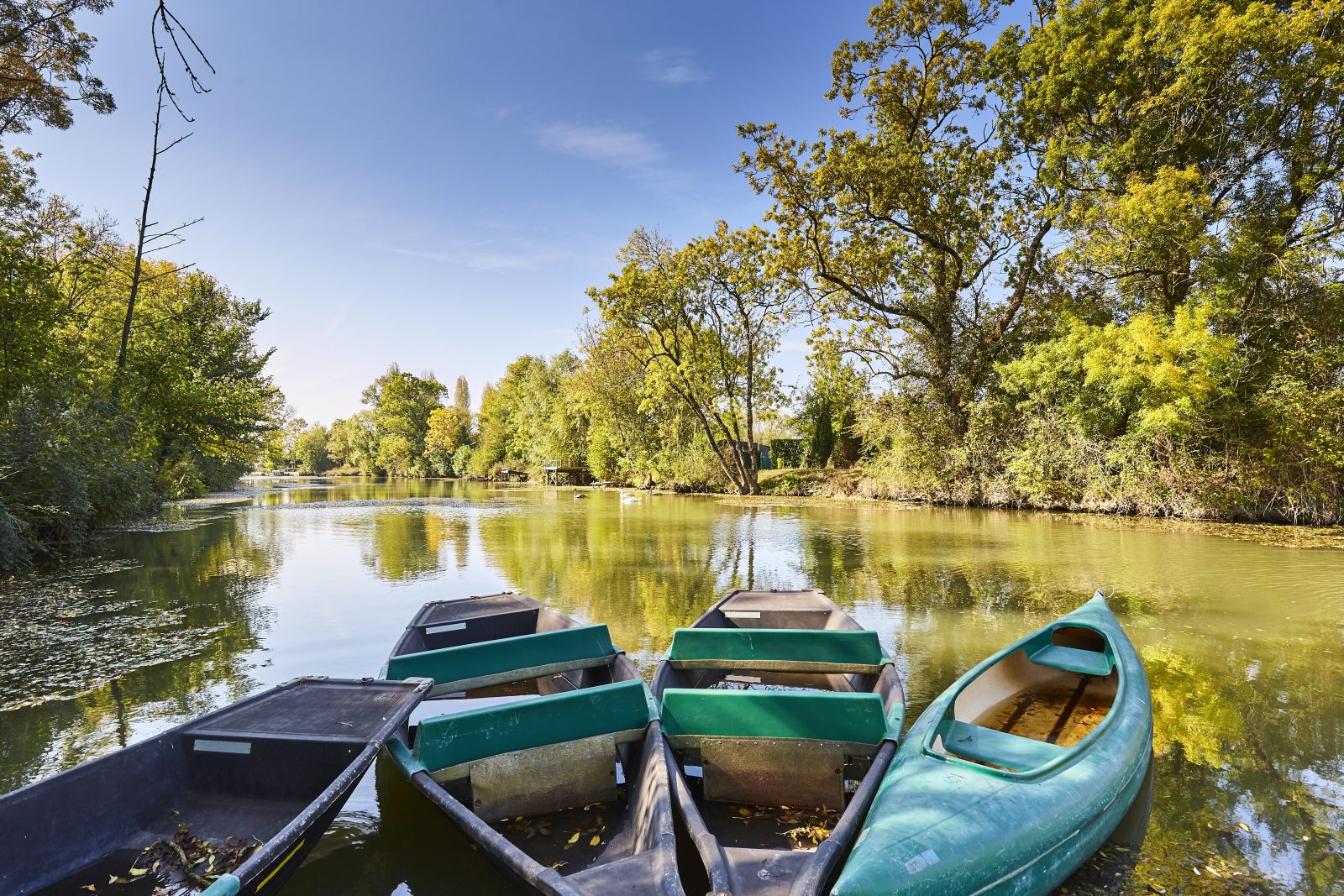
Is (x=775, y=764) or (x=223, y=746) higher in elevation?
(x=223, y=746)

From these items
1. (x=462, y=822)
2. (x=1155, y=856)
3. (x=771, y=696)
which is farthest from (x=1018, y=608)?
(x=462, y=822)

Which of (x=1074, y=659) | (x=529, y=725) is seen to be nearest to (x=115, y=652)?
(x=529, y=725)

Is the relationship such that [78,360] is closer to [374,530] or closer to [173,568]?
[173,568]

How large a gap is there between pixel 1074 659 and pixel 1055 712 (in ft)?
1.38

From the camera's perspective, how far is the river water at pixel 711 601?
3170 mm

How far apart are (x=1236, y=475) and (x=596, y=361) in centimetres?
2993

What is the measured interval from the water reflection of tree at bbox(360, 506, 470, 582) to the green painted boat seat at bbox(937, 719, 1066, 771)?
893cm

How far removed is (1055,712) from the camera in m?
4.41

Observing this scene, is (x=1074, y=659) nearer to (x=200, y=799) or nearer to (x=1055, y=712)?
(x=1055, y=712)

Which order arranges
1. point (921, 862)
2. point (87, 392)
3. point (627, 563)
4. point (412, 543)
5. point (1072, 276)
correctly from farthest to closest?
1. point (1072, 276)
2. point (412, 543)
3. point (87, 392)
4. point (627, 563)
5. point (921, 862)

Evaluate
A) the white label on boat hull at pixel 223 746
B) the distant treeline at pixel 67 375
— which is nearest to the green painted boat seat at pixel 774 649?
the white label on boat hull at pixel 223 746

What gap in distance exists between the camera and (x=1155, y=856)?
9.73 ft

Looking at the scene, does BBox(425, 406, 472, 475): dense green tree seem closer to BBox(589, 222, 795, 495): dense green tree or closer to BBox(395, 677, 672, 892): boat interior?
BBox(589, 222, 795, 495): dense green tree

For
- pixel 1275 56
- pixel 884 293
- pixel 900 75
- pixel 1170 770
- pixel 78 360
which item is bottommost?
pixel 1170 770
